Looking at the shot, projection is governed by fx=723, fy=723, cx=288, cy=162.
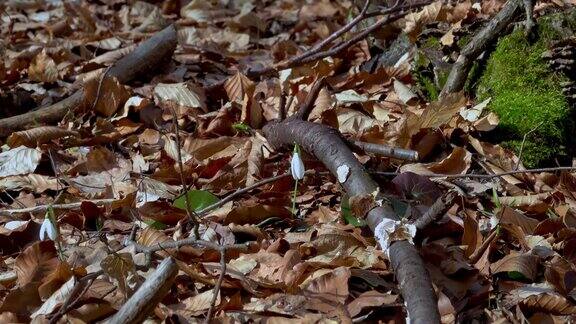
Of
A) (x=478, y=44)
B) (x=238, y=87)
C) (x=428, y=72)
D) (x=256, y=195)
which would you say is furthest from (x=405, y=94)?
(x=256, y=195)

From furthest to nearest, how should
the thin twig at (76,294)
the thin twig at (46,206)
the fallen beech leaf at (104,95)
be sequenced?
the fallen beech leaf at (104,95) < the thin twig at (46,206) < the thin twig at (76,294)

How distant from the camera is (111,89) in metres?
3.76

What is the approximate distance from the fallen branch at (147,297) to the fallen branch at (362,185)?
66cm

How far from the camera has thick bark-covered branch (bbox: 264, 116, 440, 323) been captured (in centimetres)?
198

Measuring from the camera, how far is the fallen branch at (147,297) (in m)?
1.95

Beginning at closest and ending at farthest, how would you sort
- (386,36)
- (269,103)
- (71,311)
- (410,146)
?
(71,311) < (410,146) < (269,103) < (386,36)

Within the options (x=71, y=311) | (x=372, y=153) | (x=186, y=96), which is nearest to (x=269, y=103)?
(x=186, y=96)

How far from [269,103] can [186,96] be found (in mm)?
447

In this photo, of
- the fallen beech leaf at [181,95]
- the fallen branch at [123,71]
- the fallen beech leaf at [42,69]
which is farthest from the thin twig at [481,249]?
the fallen beech leaf at [42,69]

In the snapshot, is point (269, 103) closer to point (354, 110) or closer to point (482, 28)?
point (354, 110)

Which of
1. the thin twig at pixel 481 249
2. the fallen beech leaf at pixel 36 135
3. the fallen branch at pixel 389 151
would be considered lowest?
the fallen beech leaf at pixel 36 135

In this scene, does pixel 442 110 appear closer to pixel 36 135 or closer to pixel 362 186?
pixel 362 186

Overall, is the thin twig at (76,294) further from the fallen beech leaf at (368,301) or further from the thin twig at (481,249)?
the thin twig at (481,249)

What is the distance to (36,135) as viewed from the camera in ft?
11.2
